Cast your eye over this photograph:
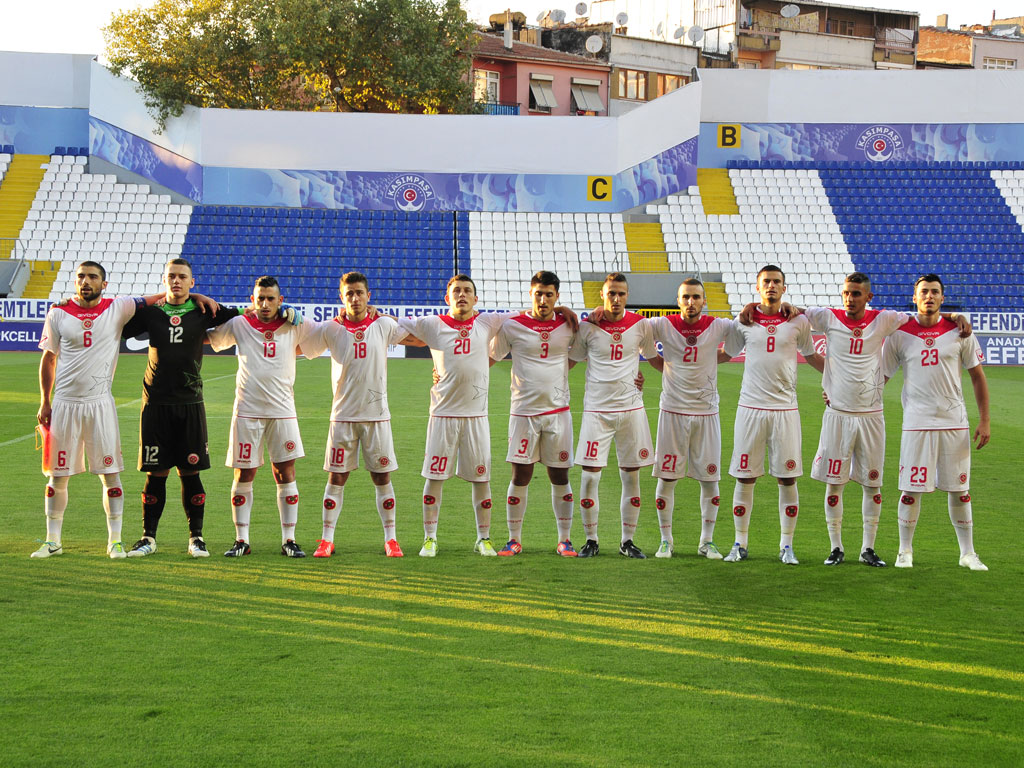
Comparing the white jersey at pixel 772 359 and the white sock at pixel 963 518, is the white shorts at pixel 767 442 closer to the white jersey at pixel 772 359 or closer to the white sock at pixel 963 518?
the white jersey at pixel 772 359

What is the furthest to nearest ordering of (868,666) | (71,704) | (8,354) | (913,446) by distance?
(8,354), (913,446), (868,666), (71,704)

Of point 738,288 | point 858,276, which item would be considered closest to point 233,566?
point 858,276

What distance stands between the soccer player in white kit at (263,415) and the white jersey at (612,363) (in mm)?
2069

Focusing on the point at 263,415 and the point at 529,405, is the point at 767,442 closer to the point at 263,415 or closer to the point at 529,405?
the point at 529,405

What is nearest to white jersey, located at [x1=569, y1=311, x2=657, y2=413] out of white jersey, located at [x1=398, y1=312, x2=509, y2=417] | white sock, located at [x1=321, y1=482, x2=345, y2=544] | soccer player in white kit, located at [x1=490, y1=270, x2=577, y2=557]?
soccer player in white kit, located at [x1=490, y1=270, x2=577, y2=557]

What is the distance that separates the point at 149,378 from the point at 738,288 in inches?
889

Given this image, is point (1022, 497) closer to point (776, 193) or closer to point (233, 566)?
point (233, 566)

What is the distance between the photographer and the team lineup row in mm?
6812

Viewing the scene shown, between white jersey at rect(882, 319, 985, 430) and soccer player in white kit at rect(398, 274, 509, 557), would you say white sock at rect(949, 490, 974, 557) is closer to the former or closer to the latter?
white jersey at rect(882, 319, 985, 430)

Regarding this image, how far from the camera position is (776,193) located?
31.2m

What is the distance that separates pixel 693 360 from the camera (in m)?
7.04

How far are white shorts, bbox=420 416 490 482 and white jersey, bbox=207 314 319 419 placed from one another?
1013 millimetres

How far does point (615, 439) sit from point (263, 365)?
2467 mm

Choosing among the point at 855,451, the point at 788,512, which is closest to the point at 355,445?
the point at 788,512
